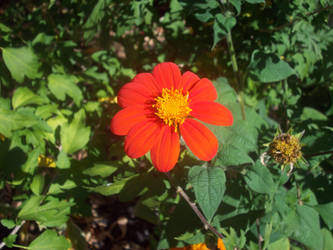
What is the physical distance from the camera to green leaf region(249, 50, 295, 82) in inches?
59.3

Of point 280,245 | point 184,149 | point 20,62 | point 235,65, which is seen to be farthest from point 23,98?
point 280,245

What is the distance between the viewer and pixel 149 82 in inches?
54.3

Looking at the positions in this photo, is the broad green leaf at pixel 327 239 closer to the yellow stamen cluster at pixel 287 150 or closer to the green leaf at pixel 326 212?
the green leaf at pixel 326 212

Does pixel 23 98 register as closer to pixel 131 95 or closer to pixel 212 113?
pixel 131 95

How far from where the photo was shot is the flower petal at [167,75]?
1.37m

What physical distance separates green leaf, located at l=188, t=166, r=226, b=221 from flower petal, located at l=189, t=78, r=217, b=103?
305 millimetres

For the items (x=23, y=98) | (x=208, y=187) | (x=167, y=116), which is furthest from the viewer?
(x=23, y=98)

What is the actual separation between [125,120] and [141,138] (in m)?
0.11

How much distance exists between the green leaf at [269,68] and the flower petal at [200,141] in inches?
19.7

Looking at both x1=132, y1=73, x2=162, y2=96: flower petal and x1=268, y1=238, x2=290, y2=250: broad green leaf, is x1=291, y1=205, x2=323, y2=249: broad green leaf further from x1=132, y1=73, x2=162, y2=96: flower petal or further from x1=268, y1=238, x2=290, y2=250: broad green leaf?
x1=132, y1=73, x2=162, y2=96: flower petal

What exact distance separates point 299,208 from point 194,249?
23.5 inches

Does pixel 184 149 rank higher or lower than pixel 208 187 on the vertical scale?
Answer: lower

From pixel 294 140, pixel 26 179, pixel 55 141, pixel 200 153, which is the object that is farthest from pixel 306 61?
pixel 26 179

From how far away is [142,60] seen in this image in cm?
225
